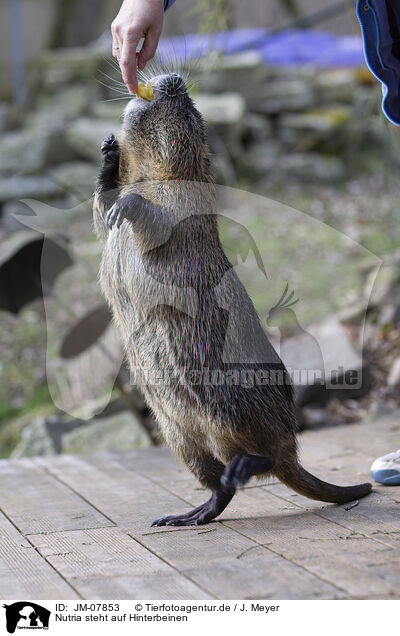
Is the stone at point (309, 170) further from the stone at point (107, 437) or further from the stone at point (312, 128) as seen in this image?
the stone at point (107, 437)

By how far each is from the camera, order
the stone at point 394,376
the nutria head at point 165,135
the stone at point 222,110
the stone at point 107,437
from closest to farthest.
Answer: the nutria head at point 165,135 < the stone at point 107,437 < the stone at point 394,376 < the stone at point 222,110

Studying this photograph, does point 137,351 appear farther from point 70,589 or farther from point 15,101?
point 15,101

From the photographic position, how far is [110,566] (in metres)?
2.18

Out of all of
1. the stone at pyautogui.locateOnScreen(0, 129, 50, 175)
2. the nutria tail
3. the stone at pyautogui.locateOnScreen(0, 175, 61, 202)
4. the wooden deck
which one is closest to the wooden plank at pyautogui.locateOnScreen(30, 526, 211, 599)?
the wooden deck

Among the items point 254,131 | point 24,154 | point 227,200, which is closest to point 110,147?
point 227,200

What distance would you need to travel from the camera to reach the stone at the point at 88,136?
838 centimetres

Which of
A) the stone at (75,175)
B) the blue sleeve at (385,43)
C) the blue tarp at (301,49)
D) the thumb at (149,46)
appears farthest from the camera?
the blue tarp at (301,49)

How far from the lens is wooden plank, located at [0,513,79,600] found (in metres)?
2.00

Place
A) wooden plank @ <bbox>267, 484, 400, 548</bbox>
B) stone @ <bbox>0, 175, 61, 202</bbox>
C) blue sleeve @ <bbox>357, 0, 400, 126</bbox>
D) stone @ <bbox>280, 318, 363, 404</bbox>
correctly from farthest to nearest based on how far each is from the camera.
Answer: stone @ <bbox>0, 175, 61, 202</bbox>, stone @ <bbox>280, 318, 363, 404</bbox>, blue sleeve @ <bbox>357, 0, 400, 126</bbox>, wooden plank @ <bbox>267, 484, 400, 548</bbox>

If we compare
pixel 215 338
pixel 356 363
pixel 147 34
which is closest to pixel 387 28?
pixel 147 34

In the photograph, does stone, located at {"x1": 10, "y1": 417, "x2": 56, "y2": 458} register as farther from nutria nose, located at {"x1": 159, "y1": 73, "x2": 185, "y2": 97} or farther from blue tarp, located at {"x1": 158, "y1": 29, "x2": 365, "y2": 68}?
blue tarp, located at {"x1": 158, "y1": 29, "x2": 365, "y2": 68}

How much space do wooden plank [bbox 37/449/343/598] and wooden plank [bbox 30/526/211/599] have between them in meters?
0.04

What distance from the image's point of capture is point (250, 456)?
2414 millimetres

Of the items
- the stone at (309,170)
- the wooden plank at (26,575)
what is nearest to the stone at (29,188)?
the stone at (309,170)
